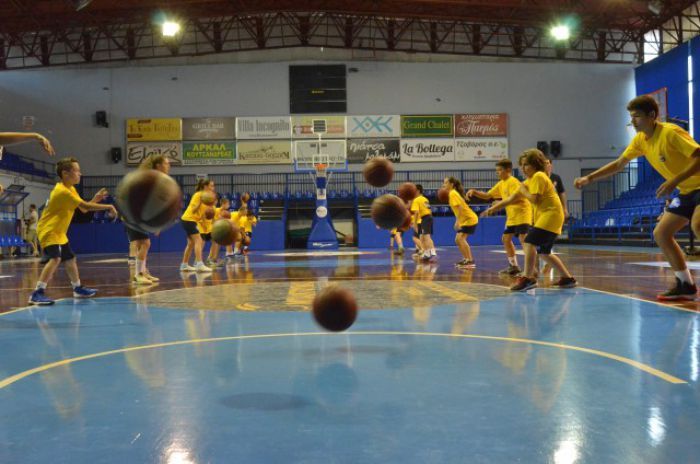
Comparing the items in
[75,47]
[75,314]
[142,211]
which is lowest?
[75,314]

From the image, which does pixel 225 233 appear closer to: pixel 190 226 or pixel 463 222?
pixel 190 226

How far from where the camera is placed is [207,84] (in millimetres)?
29203

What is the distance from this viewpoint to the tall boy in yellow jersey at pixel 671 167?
18.1 ft

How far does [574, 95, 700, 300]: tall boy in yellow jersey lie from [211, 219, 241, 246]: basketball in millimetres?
3497

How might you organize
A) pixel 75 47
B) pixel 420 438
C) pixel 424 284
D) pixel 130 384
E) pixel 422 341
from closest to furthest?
pixel 420 438 → pixel 130 384 → pixel 422 341 → pixel 424 284 → pixel 75 47

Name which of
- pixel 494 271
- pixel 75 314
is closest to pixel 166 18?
pixel 494 271

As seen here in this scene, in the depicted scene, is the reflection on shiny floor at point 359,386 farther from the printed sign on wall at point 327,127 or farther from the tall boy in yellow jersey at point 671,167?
the printed sign on wall at point 327,127

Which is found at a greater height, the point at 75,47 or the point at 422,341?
the point at 75,47

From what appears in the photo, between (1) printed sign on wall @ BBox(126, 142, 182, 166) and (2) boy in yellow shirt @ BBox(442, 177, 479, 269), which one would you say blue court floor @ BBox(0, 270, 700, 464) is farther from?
(1) printed sign on wall @ BBox(126, 142, 182, 166)

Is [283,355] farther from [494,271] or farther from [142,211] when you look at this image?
[494,271]

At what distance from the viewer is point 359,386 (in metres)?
2.89

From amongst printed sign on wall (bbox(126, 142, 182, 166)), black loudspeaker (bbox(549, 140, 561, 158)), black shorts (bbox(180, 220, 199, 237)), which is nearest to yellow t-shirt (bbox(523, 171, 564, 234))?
black shorts (bbox(180, 220, 199, 237))

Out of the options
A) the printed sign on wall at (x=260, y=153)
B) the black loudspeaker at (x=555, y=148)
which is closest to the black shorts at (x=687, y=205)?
the printed sign on wall at (x=260, y=153)

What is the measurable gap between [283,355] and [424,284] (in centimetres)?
489
